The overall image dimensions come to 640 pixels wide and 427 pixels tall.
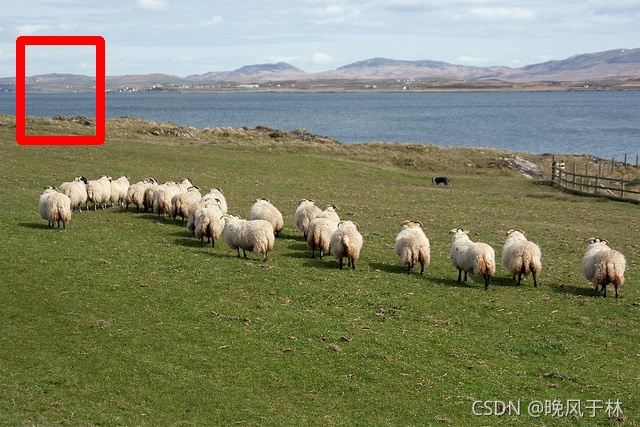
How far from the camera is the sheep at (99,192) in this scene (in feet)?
97.2

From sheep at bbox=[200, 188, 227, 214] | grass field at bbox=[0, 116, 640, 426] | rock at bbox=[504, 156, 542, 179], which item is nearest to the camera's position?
grass field at bbox=[0, 116, 640, 426]

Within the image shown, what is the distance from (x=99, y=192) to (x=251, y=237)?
10940mm

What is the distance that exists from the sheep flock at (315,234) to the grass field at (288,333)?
586mm

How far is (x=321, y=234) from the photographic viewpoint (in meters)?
23.4

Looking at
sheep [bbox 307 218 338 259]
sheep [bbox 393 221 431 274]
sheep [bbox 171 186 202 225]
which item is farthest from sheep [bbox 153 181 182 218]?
sheep [bbox 393 221 431 274]

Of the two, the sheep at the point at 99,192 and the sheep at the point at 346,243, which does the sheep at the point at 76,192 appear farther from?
the sheep at the point at 346,243

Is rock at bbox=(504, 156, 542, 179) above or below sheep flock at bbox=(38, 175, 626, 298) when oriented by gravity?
above

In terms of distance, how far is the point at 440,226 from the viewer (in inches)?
1246

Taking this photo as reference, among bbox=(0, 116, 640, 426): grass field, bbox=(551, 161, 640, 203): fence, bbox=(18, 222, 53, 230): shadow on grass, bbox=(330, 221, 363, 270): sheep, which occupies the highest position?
bbox=(551, 161, 640, 203): fence

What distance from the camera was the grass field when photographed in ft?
41.9

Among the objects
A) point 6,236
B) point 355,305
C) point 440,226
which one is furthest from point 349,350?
point 440,226

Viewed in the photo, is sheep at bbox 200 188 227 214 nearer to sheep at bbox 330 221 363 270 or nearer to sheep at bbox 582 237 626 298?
sheep at bbox 330 221 363 270

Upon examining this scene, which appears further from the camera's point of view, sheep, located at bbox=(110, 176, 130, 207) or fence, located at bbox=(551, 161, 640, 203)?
fence, located at bbox=(551, 161, 640, 203)

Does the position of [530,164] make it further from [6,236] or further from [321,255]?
[6,236]
